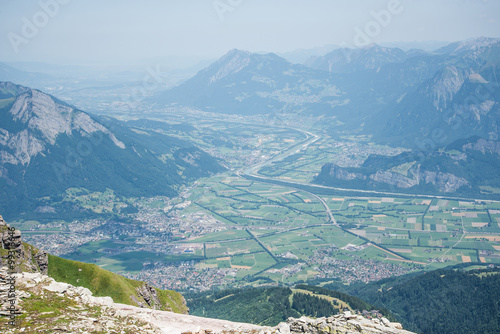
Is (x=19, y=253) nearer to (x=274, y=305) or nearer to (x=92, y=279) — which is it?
(x=92, y=279)

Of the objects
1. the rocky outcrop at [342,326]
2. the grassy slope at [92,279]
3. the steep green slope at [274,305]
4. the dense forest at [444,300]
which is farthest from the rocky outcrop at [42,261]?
the dense forest at [444,300]

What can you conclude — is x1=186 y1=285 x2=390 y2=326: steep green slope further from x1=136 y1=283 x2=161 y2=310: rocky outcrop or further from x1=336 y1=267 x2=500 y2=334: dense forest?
x1=136 y1=283 x2=161 y2=310: rocky outcrop

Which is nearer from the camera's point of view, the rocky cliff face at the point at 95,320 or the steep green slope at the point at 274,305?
the rocky cliff face at the point at 95,320

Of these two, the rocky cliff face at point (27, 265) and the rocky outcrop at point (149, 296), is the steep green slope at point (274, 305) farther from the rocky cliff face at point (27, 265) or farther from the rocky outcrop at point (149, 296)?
the rocky outcrop at point (149, 296)

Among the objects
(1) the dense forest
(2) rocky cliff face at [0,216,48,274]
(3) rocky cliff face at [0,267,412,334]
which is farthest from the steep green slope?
(3) rocky cliff face at [0,267,412,334]

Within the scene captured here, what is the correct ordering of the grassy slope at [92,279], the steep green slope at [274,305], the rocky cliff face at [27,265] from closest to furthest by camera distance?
the rocky cliff face at [27,265] < the grassy slope at [92,279] < the steep green slope at [274,305]

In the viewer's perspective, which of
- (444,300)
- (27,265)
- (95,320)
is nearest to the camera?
(95,320)

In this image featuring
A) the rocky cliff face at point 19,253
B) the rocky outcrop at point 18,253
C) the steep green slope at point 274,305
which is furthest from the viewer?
the steep green slope at point 274,305

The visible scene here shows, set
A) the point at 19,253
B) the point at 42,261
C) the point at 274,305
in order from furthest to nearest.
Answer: the point at 274,305, the point at 42,261, the point at 19,253

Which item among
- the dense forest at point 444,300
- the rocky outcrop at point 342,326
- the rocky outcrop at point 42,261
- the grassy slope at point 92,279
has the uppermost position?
the rocky outcrop at point 42,261

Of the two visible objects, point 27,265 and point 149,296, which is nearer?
point 27,265

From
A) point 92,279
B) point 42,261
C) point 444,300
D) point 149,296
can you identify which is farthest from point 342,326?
point 444,300

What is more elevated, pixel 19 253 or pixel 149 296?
pixel 19 253
